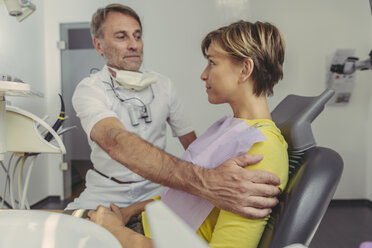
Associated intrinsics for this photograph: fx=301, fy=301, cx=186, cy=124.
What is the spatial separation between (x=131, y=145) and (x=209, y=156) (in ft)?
0.85

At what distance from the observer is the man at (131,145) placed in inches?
28.2

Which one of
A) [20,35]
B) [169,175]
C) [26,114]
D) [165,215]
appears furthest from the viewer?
[20,35]

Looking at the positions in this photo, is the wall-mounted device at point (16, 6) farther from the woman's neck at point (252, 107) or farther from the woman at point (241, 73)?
the woman's neck at point (252, 107)

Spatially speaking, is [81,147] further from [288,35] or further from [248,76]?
[248,76]

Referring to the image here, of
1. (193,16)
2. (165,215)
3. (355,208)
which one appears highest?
(193,16)

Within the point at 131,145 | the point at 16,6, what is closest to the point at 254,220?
the point at 131,145

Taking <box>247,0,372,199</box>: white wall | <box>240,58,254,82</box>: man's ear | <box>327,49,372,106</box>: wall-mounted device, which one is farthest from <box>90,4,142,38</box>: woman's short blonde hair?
<box>327,49,372,106</box>: wall-mounted device

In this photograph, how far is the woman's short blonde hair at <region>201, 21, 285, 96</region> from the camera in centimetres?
92

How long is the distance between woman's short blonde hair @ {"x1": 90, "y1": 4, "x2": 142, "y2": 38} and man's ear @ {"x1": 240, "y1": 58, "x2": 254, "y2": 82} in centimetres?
98

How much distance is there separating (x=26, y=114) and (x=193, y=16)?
7.72 feet

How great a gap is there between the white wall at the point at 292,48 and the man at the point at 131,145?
1.51 meters

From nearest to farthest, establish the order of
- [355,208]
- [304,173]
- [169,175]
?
[304,173], [169,175], [355,208]

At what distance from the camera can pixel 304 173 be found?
71cm

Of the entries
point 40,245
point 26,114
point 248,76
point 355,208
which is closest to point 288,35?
point 355,208
